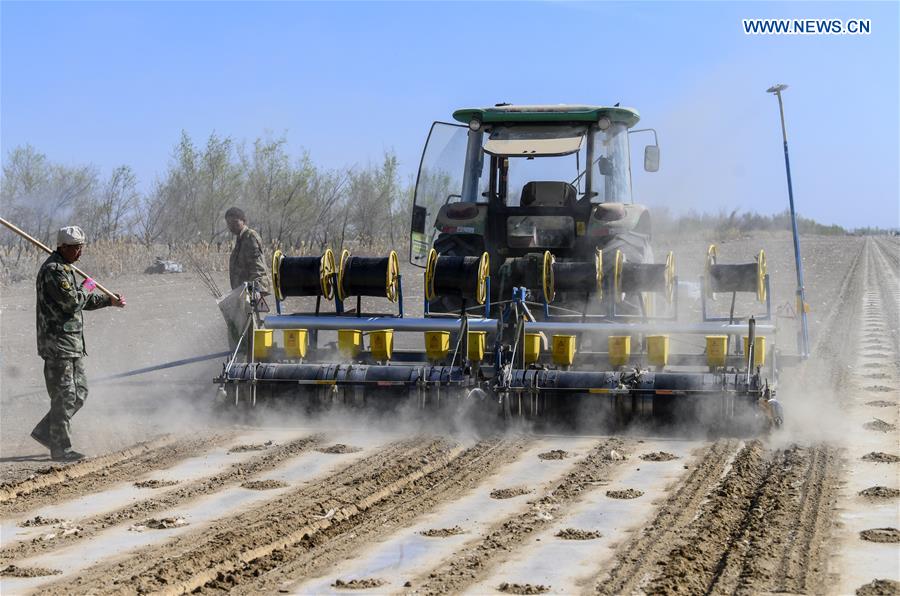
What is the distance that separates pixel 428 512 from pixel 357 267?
448 centimetres

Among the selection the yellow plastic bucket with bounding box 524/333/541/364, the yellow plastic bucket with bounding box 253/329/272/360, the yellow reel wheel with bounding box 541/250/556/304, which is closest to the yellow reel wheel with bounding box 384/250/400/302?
the yellow plastic bucket with bounding box 253/329/272/360

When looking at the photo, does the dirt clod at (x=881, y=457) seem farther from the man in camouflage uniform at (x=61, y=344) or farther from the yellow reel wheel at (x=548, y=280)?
the man in camouflage uniform at (x=61, y=344)

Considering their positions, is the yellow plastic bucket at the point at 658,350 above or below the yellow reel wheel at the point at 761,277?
below

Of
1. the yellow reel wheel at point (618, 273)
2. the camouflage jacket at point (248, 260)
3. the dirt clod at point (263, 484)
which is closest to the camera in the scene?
the dirt clod at point (263, 484)

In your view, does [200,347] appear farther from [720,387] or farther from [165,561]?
[165,561]

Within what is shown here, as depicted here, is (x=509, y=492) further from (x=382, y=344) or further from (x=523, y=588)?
Answer: (x=382, y=344)

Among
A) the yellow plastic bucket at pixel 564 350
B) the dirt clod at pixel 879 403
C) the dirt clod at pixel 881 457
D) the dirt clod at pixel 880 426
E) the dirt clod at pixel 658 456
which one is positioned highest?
the yellow plastic bucket at pixel 564 350

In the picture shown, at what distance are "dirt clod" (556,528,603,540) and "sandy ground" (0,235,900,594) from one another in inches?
0.6

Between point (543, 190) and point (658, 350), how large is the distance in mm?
2770

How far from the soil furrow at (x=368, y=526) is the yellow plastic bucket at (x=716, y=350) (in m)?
1.90

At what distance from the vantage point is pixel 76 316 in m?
9.25

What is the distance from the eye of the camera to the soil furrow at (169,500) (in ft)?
20.6

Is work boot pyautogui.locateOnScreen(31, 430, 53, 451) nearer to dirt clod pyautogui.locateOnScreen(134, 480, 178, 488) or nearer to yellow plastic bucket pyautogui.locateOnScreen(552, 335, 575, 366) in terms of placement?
dirt clod pyautogui.locateOnScreen(134, 480, 178, 488)

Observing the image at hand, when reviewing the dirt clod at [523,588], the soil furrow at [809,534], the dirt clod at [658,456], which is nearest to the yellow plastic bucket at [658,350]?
the dirt clod at [658,456]
